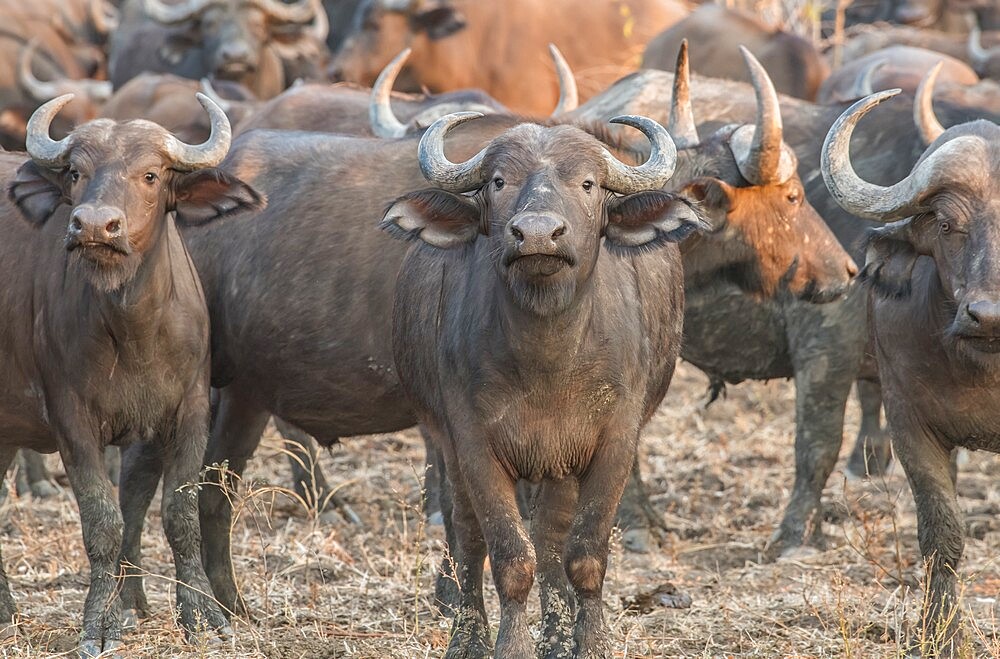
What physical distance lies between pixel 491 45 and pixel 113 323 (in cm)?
946

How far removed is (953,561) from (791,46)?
26.1 feet

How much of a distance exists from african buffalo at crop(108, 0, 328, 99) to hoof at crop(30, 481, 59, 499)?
6.99 metres

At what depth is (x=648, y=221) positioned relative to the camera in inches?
220

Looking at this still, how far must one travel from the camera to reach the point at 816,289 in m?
7.72

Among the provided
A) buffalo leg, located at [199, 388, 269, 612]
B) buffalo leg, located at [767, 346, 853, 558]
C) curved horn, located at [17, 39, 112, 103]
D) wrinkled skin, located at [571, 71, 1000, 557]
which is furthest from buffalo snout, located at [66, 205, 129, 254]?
curved horn, located at [17, 39, 112, 103]

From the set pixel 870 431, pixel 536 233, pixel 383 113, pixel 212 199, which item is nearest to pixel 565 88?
pixel 383 113

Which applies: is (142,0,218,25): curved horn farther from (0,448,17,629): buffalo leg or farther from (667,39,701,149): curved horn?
(0,448,17,629): buffalo leg

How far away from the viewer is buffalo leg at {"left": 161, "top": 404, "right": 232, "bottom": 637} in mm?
6336

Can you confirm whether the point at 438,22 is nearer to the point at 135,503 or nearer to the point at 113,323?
the point at 135,503

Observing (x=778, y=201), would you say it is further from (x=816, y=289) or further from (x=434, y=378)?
(x=434, y=378)

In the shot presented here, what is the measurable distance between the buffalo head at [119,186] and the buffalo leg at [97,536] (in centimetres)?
66

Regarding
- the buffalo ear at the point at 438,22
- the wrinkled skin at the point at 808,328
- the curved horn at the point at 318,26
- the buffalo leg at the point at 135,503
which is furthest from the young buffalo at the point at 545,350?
the curved horn at the point at 318,26

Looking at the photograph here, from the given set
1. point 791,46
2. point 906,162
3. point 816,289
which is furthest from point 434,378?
point 791,46

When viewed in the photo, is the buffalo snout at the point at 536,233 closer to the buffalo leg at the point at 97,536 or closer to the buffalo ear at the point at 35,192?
the buffalo leg at the point at 97,536
